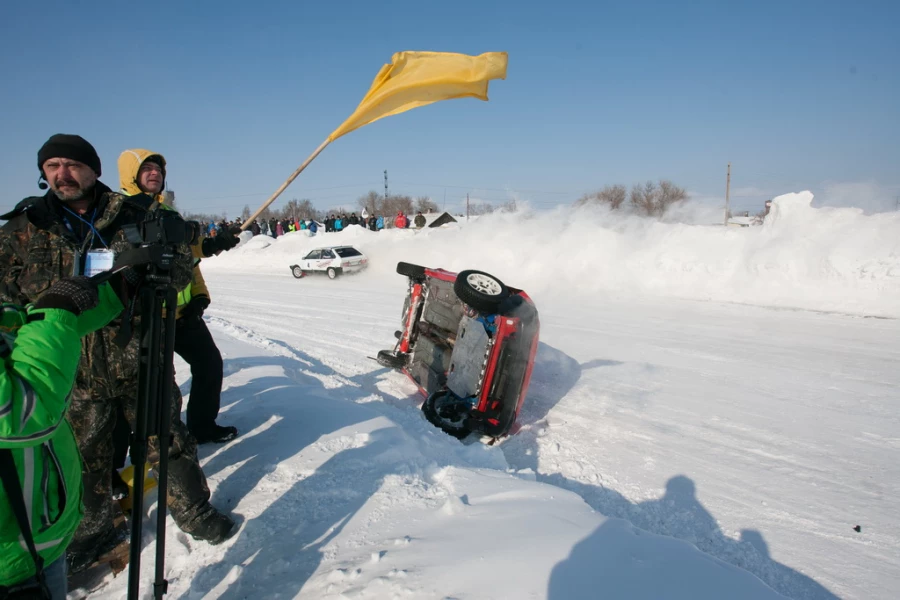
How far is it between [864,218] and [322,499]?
13.4 m

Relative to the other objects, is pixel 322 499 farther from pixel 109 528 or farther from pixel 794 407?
pixel 794 407

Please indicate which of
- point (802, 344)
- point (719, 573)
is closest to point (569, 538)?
point (719, 573)

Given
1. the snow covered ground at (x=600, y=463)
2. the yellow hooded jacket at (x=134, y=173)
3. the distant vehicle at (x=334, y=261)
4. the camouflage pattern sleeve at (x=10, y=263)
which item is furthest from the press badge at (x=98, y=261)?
the distant vehicle at (x=334, y=261)

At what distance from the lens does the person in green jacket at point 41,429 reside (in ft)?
4.66

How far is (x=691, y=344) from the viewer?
802 cm

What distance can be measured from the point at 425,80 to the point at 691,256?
11.1m

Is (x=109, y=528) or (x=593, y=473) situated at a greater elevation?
(x=109, y=528)

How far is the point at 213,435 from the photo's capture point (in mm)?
3709

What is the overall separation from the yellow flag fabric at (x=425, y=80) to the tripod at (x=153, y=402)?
1.97 meters

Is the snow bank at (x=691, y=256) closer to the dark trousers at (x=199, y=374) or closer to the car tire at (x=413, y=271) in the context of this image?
the car tire at (x=413, y=271)

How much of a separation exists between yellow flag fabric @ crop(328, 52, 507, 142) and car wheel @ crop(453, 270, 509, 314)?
1.67 metres

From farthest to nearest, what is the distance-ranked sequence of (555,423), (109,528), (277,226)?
(277,226)
(555,423)
(109,528)

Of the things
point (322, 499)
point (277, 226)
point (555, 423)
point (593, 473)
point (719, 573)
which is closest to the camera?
point (719, 573)

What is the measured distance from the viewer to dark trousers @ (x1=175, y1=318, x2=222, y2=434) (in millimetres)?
3648
